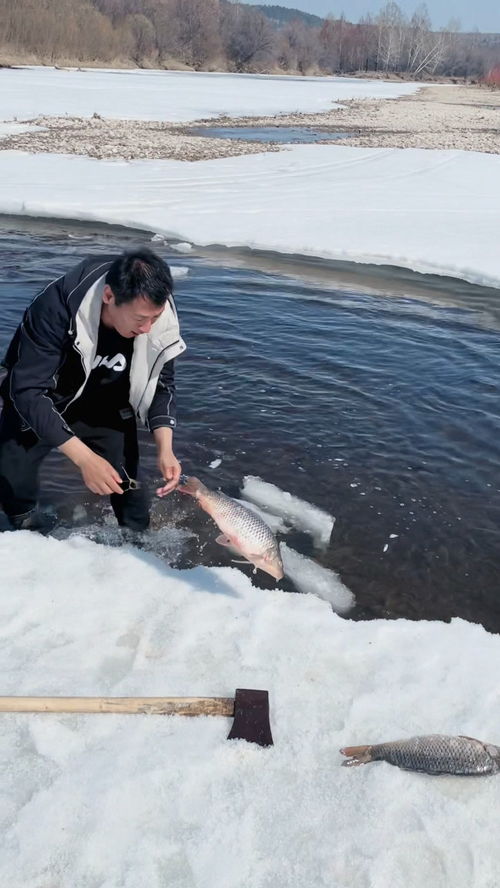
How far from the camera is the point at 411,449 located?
6.53m

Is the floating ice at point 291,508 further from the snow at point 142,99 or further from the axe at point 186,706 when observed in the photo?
the snow at point 142,99

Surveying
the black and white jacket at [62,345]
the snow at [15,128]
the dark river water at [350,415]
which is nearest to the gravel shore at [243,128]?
the snow at [15,128]

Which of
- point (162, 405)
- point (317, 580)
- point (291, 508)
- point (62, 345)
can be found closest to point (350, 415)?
point (291, 508)

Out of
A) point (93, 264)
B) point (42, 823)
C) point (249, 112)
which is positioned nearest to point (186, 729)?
point (42, 823)

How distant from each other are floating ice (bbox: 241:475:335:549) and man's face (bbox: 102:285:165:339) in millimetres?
2111

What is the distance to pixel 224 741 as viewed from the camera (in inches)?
131

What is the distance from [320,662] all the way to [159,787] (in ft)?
3.59

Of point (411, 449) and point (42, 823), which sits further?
point (411, 449)

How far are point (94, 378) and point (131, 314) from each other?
775 mm

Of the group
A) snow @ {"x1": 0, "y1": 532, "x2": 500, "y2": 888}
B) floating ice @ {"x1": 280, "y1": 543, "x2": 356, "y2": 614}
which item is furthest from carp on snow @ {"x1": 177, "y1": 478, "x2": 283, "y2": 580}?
floating ice @ {"x1": 280, "y1": 543, "x2": 356, "y2": 614}

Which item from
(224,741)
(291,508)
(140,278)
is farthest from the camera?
(291,508)

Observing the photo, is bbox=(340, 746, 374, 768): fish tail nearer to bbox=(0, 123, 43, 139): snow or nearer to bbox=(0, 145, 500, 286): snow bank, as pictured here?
bbox=(0, 145, 500, 286): snow bank

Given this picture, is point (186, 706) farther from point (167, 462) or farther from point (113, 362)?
point (113, 362)

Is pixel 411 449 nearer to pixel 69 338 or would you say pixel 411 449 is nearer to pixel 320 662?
pixel 320 662
